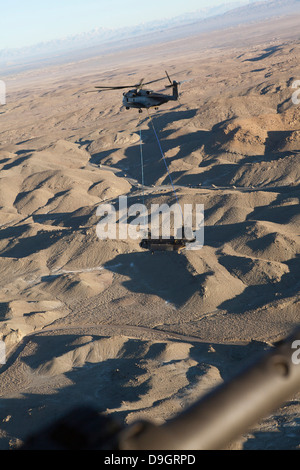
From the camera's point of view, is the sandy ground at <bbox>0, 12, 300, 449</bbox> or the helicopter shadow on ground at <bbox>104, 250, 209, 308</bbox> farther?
the helicopter shadow on ground at <bbox>104, 250, 209, 308</bbox>

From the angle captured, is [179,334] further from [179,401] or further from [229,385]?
[229,385]

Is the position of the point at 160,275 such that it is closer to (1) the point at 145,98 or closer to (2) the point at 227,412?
(1) the point at 145,98

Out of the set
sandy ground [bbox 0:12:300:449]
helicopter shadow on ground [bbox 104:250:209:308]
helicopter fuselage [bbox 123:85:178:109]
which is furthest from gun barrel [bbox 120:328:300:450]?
helicopter shadow on ground [bbox 104:250:209:308]

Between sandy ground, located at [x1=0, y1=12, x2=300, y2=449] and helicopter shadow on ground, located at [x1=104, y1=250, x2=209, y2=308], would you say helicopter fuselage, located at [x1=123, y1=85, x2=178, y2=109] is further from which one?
helicopter shadow on ground, located at [x1=104, y1=250, x2=209, y2=308]

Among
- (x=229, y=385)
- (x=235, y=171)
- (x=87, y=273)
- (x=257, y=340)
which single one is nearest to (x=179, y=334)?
(x=257, y=340)

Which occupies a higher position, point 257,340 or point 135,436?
point 135,436

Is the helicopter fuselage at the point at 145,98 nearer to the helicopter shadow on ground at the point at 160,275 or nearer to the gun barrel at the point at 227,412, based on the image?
the helicopter shadow on ground at the point at 160,275

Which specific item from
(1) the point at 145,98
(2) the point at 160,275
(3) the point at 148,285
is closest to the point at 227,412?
(1) the point at 145,98
